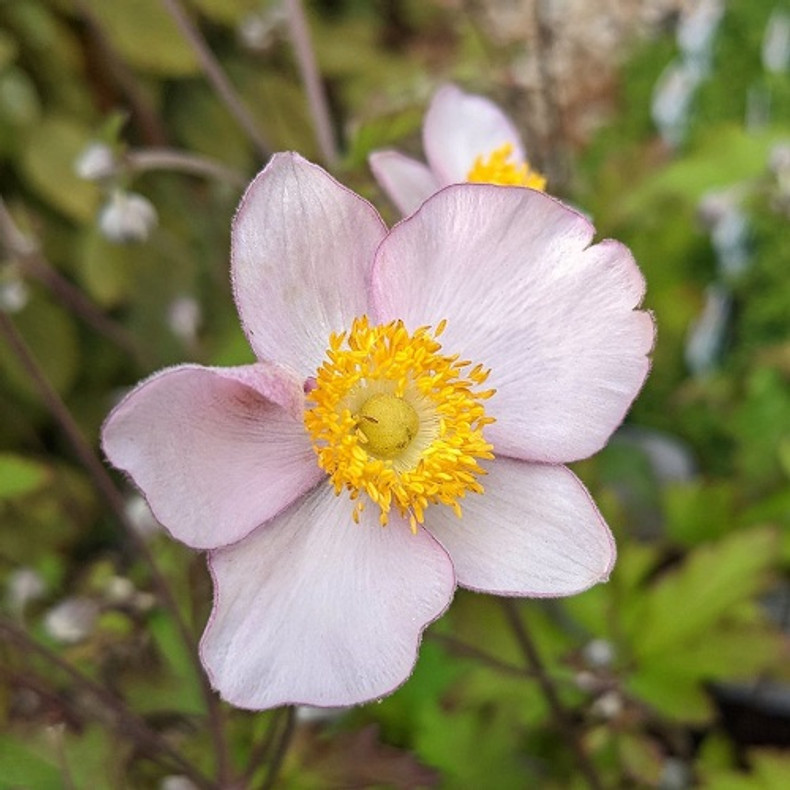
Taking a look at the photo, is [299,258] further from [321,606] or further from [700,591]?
[700,591]

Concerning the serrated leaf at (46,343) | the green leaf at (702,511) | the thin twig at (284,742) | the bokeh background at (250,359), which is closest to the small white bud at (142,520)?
the bokeh background at (250,359)

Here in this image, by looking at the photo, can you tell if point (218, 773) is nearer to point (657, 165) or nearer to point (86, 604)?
point (86, 604)

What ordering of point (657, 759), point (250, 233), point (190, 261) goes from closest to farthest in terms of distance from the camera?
point (250, 233), point (657, 759), point (190, 261)

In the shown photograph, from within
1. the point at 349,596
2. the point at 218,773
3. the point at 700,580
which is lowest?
the point at 700,580

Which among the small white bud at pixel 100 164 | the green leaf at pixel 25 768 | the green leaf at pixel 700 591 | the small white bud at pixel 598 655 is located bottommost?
the green leaf at pixel 700 591

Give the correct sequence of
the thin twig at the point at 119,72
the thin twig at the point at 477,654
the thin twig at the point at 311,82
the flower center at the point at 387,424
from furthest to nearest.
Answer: the thin twig at the point at 119,72, the thin twig at the point at 311,82, the thin twig at the point at 477,654, the flower center at the point at 387,424

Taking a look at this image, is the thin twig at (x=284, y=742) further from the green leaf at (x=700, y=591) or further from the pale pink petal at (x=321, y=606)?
the green leaf at (x=700, y=591)

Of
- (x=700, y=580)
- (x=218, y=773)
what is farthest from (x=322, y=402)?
(x=700, y=580)

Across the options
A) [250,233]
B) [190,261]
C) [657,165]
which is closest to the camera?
[250,233]
